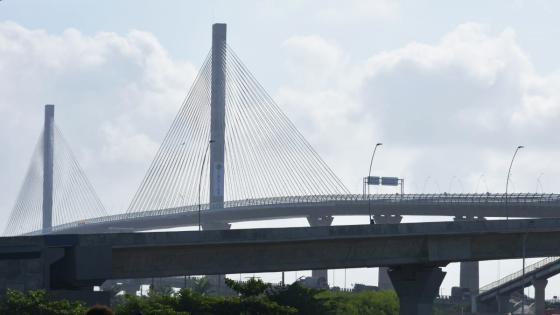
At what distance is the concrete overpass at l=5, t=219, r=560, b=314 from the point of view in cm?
6650

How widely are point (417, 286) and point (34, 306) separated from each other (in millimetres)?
25734

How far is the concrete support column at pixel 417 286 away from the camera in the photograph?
7900cm

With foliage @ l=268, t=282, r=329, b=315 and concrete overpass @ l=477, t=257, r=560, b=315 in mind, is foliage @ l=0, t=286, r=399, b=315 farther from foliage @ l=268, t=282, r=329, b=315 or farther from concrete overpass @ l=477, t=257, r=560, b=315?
concrete overpass @ l=477, t=257, r=560, b=315

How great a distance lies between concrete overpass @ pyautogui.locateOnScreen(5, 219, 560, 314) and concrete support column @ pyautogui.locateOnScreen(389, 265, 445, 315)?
0.06 metres

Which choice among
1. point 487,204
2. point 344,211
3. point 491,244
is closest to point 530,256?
point 491,244

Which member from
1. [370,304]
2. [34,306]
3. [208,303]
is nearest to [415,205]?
[370,304]

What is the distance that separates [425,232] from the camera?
7862 centimetres

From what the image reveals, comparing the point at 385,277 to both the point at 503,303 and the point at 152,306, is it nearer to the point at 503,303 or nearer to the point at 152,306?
the point at 503,303

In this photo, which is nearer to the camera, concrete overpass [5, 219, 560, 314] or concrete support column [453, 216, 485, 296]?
concrete overpass [5, 219, 560, 314]

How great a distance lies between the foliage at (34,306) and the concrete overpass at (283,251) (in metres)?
3.96

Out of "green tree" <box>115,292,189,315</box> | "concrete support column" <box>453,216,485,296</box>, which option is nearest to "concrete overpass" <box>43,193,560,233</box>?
"concrete support column" <box>453,216,485,296</box>

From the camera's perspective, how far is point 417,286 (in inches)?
3120

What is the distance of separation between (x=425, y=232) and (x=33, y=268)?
23.5m

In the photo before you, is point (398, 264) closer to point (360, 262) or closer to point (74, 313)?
point (360, 262)
